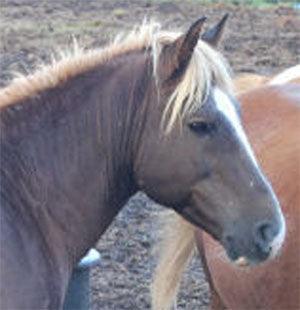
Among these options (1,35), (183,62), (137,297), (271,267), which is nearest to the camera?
(183,62)

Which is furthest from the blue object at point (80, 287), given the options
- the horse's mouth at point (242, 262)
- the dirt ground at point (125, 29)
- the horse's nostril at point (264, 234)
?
the horse's nostril at point (264, 234)

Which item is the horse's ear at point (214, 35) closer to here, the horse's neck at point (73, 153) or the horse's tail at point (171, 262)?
the horse's neck at point (73, 153)

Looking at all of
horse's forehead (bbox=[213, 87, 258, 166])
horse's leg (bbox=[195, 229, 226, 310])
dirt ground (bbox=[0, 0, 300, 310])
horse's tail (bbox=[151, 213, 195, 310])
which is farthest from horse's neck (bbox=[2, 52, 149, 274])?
dirt ground (bbox=[0, 0, 300, 310])

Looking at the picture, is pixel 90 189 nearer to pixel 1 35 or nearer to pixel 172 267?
pixel 172 267

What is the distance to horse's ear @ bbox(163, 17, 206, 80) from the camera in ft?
10.3

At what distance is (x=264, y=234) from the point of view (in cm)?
315

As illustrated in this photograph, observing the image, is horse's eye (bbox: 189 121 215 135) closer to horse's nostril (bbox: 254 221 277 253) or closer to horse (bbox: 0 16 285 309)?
horse (bbox: 0 16 285 309)

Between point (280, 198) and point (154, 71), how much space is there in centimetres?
104

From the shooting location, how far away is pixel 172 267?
15.0 ft

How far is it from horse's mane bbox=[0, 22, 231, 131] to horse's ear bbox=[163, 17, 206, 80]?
0.09ft

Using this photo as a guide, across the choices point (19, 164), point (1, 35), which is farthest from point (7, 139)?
point (1, 35)

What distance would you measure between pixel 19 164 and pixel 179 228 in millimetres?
1502

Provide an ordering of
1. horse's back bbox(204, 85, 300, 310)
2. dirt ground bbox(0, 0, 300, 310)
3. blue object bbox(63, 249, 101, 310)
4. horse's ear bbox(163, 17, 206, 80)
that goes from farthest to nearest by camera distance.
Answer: dirt ground bbox(0, 0, 300, 310)
blue object bbox(63, 249, 101, 310)
horse's back bbox(204, 85, 300, 310)
horse's ear bbox(163, 17, 206, 80)

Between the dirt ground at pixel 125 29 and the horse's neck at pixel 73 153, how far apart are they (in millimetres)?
1668
